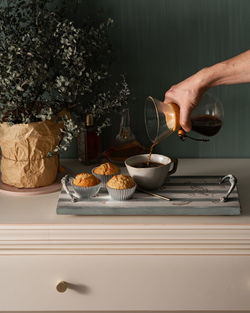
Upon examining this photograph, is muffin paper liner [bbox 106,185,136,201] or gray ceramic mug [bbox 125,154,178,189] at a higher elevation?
gray ceramic mug [bbox 125,154,178,189]

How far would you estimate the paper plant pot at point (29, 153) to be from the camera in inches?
51.8

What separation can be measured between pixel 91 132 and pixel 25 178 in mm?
306

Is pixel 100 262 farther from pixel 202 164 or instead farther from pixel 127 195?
pixel 202 164

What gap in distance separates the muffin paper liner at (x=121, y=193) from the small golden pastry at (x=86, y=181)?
0.14ft

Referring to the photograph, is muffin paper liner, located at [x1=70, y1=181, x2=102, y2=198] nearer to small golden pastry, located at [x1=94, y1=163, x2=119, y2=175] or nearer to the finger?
small golden pastry, located at [x1=94, y1=163, x2=119, y2=175]

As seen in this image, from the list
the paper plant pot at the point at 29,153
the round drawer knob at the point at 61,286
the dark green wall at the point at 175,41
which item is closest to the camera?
the round drawer knob at the point at 61,286

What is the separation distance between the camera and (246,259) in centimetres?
119

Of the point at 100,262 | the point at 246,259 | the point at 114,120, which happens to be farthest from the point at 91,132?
the point at 246,259

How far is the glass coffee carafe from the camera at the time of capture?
50.4 inches

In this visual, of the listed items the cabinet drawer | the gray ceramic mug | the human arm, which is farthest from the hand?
the cabinet drawer

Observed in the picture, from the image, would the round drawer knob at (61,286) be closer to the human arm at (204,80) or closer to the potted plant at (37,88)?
the potted plant at (37,88)

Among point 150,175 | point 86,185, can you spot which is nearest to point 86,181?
point 86,185

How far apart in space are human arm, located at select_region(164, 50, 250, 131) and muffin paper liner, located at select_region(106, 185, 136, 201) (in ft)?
0.73

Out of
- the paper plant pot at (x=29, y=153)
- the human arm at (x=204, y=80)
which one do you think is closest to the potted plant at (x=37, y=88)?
the paper plant pot at (x=29, y=153)
